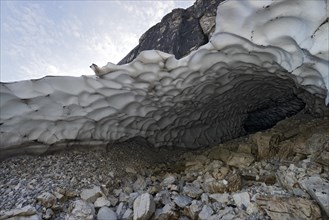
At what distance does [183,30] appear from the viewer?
19.2 feet

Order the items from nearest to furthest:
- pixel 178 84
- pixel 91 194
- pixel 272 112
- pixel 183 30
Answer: pixel 91 194 < pixel 178 84 < pixel 272 112 < pixel 183 30

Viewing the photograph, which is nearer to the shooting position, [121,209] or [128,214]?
[128,214]

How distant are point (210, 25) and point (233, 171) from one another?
3482mm

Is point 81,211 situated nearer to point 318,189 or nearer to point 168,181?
point 168,181

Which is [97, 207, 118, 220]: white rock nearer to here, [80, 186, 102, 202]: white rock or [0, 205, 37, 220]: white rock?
[80, 186, 102, 202]: white rock

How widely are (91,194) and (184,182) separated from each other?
37.7 inches

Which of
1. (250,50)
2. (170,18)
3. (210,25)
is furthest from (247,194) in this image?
(170,18)

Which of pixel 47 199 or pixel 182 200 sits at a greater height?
pixel 47 199

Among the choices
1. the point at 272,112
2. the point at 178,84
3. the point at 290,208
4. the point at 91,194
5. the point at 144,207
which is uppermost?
the point at 178,84

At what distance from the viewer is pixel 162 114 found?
3588 mm

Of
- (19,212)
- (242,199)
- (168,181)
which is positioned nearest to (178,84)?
(168,181)

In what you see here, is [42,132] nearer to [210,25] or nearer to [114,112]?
[114,112]

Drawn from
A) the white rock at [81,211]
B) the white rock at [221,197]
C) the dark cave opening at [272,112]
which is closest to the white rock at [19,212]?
the white rock at [81,211]

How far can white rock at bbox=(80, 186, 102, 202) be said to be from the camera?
2489 millimetres
